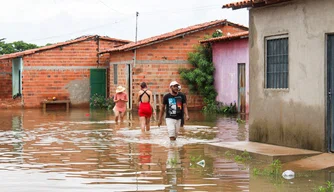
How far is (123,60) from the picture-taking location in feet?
115

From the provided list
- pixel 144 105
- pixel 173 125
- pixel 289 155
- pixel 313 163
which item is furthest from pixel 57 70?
pixel 313 163

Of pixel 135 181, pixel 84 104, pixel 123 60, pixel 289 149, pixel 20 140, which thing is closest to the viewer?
pixel 135 181

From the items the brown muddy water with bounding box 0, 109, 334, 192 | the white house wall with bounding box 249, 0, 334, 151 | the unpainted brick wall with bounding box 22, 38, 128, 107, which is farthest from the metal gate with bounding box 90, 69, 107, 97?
the white house wall with bounding box 249, 0, 334, 151

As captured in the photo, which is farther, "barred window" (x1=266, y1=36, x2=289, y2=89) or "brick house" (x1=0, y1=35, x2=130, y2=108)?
"brick house" (x1=0, y1=35, x2=130, y2=108)

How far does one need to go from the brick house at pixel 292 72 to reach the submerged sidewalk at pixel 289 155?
339 millimetres

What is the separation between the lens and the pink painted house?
2938 cm

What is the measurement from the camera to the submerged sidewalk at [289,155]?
40.2 feet

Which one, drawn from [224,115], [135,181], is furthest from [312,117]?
[224,115]

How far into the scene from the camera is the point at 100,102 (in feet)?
125

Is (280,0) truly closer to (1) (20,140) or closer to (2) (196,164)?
(2) (196,164)

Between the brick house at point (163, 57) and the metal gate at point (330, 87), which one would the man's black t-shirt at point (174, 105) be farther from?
the brick house at point (163, 57)

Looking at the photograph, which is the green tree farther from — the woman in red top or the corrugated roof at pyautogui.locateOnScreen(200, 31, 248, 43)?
the woman in red top

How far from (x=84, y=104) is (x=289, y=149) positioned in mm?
26458

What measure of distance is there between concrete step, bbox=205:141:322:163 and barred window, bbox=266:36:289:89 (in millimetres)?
1319
